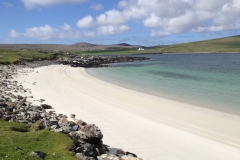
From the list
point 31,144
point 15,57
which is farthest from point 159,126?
point 15,57

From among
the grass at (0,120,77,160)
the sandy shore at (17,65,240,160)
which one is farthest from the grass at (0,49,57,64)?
the grass at (0,120,77,160)

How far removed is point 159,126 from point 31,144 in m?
8.95

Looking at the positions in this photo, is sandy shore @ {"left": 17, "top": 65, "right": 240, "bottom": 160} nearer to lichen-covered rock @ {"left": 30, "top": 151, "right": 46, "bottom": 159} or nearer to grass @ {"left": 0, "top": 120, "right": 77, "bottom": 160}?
grass @ {"left": 0, "top": 120, "right": 77, "bottom": 160}

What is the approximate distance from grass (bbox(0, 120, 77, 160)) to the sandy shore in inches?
134

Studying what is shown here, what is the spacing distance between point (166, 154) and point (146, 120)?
601cm

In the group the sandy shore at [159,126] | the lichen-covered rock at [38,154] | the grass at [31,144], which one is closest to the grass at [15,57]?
the sandy shore at [159,126]

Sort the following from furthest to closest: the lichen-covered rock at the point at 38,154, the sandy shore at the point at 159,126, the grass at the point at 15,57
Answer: the grass at the point at 15,57 < the sandy shore at the point at 159,126 < the lichen-covered rock at the point at 38,154

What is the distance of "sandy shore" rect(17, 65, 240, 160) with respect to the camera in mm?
12094

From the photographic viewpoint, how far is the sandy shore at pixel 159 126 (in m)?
12.1

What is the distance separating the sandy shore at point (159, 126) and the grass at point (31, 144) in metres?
3.41

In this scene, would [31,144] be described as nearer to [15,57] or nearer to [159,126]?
[159,126]

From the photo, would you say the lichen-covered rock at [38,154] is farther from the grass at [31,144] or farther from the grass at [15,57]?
the grass at [15,57]

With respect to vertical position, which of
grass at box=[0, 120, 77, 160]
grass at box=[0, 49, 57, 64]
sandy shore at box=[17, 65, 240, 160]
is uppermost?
grass at box=[0, 49, 57, 64]

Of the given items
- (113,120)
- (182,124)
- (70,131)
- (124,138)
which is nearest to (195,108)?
(182,124)
